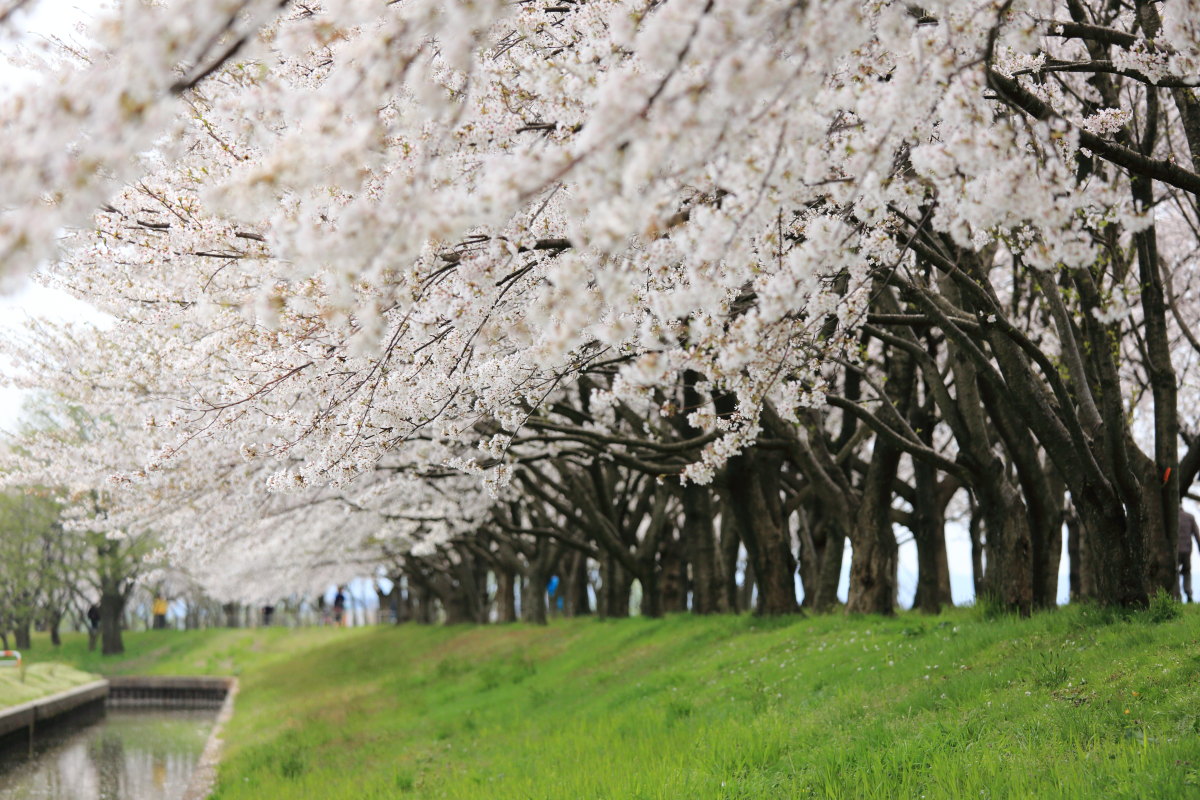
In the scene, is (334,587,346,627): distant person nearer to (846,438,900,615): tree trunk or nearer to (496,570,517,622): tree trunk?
(496,570,517,622): tree trunk

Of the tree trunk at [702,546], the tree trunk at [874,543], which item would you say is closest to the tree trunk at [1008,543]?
the tree trunk at [874,543]

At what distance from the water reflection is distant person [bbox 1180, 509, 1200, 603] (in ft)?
49.4

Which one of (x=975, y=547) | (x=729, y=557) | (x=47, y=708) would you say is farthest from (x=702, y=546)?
(x=47, y=708)

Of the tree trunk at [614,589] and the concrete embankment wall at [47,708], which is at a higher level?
the tree trunk at [614,589]

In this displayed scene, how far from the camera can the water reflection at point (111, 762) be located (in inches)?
588

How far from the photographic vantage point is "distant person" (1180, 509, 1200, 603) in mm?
14156

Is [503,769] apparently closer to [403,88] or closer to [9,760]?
[403,88]

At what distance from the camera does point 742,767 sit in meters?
6.84

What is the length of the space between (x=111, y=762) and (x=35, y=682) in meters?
5.83

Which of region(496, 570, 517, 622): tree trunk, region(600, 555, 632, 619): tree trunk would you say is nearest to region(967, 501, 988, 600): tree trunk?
region(600, 555, 632, 619): tree trunk

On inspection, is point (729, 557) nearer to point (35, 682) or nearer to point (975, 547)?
point (975, 547)

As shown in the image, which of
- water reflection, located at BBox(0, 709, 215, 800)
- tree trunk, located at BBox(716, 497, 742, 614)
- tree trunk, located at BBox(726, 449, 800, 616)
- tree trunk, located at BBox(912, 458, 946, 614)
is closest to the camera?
tree trunk, located at BBox(912, 458, 946, 614)

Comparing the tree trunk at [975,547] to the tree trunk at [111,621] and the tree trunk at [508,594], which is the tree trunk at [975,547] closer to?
the tree trunk at [508,594]

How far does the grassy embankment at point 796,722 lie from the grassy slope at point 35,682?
7226 millimetres
